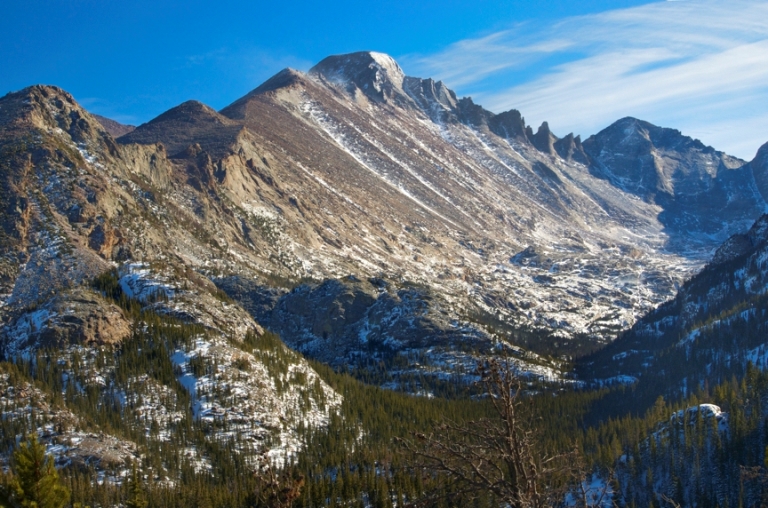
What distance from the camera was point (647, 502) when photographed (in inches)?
2958

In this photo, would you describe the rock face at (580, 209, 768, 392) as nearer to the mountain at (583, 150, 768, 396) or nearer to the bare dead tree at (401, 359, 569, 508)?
the mountain at (583, 150, 768, 396)

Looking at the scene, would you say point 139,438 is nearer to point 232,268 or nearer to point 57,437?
point 57,437

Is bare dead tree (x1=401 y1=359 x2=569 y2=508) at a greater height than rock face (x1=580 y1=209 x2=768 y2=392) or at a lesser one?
greater

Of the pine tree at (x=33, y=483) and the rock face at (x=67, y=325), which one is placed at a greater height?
the rock face at (x=67, y=325)

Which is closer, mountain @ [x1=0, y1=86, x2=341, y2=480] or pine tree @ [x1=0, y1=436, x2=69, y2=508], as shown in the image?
pine tree @ [x1=0, y1=436, x2=69, y2=508]

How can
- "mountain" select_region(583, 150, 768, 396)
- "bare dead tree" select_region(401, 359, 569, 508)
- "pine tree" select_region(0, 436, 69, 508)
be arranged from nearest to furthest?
1. "bare dead tree" select_region(401, 359, 569, 508)
2. "pine tree" select_region(0, 436, 69, 508)
3. "mountain" select_region(583, 150, 768, 396)

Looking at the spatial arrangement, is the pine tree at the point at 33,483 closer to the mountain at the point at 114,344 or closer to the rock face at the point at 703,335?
the mountain at the point at 114,344

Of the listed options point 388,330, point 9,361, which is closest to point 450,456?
point 9,361

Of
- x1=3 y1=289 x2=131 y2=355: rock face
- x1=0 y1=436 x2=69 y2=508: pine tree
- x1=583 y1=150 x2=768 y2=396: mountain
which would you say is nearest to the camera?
x1=0 y1=436 x2=69 y2=508: pine tree

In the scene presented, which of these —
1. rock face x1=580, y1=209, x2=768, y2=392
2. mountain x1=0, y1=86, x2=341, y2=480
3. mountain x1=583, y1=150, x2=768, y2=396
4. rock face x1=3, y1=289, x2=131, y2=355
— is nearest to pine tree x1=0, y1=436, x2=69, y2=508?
mountain x1=0, y1=86, x2=341, y2=480

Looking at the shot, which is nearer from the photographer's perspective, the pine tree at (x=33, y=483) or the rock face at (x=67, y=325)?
Answer: the pine tree at (x=33, y=483)

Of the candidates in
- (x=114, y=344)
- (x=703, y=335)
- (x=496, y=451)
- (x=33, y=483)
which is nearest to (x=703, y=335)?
(x=703, y=335)

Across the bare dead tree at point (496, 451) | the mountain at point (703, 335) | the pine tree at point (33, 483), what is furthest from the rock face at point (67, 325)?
the mountain at point (703, 335)

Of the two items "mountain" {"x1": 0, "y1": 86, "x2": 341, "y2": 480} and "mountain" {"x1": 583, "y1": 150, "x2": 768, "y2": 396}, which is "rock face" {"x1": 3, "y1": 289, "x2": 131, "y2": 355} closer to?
"mountain" {"x1": 0, "y1": 86, "x2": 341, "y2": 480}
